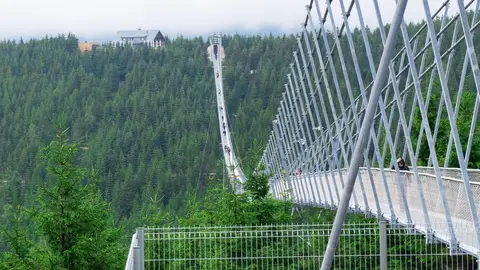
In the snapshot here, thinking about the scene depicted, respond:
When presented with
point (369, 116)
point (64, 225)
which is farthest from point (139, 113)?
point (369, 116)

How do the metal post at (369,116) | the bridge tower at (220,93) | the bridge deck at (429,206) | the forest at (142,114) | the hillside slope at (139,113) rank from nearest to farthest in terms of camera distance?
the metal post at (369,116)
the bridge deck at (429,206)
the bridge tower at (220,93)
the forest at (142,114)
the hillside slope at (139,113)

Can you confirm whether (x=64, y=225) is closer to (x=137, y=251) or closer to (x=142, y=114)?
(x=137, y=251)

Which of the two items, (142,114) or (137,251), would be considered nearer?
(137,251)

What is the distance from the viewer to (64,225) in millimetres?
19562

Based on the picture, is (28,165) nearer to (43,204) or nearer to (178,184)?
(178,184)

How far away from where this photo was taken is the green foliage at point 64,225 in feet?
63.8

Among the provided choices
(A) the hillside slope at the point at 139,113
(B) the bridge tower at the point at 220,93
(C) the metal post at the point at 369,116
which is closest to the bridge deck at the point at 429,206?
(C) the metal post at the point at 369,116

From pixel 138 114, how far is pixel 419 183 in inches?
5891

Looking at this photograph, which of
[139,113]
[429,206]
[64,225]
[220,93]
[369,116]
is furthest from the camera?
[139,113]

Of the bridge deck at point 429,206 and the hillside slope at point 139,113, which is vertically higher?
the hillside slope at point 139,113

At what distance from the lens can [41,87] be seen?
18200 centimetres

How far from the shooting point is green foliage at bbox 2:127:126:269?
19453 millimetres

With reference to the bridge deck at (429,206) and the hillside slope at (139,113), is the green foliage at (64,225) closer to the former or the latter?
the bridge deck at (429,206)

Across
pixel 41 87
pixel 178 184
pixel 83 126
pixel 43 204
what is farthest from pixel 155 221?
pixel 41 87
